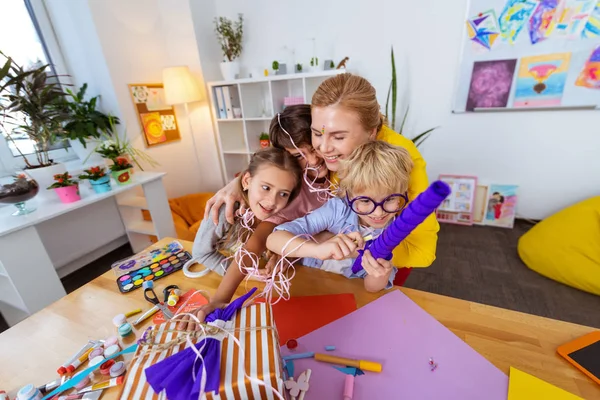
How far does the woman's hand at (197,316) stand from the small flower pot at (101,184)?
5.74ft

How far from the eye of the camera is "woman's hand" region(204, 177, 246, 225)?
1090mm

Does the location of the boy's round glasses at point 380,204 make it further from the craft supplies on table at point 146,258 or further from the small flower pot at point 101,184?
the small flower pot at point 101,184

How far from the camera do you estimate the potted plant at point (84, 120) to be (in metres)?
2.26

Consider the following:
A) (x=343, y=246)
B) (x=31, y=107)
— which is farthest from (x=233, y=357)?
(x=31, y=107)

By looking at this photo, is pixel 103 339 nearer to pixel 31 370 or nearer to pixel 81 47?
pixel 31 370

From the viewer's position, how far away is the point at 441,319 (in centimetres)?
78

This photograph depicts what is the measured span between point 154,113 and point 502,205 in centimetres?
343

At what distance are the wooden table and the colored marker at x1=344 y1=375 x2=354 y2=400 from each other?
0.24 metres

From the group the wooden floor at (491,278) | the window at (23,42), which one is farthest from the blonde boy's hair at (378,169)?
the window at (23,42)

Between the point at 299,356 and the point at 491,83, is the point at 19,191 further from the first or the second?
the point at 491,83

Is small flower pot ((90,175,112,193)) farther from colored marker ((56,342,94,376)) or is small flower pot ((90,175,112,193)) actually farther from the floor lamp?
colored marker ((56,342,94,376))

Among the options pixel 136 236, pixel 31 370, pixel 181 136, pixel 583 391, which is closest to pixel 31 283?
pixel 136 236

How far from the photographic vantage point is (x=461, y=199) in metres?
2.74

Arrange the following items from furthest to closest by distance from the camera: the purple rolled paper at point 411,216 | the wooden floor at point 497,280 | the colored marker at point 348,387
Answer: the wooden floor at point 497,280 → the colored marker at point 348,387 → the purple rolled paper at point 411,216
